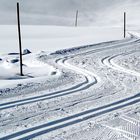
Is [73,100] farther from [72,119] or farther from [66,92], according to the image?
[72,119]

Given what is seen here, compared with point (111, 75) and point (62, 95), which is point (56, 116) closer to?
point (62, 95)

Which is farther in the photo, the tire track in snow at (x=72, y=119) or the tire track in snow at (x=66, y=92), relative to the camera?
the tire track in snow at (x=66, y=92)

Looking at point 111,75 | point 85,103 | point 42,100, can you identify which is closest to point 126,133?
point 85,103

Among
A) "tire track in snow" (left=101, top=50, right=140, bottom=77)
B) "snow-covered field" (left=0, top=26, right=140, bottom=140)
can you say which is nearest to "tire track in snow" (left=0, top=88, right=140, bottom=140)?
"snow-covered field" (left=0, top=26, right=140, bottom=140)

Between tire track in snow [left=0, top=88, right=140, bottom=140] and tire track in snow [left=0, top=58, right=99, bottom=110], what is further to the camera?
tire track in snow [left=0, top=58, right=99, bottom=110]

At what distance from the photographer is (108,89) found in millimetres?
11711

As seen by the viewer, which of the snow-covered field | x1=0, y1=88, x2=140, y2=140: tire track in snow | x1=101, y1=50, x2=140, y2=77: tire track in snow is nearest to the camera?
x1=0, y1=88, x2=140, y2=140: tire track in snow

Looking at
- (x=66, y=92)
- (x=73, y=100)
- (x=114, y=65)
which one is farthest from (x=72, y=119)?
(x=114, y=65)

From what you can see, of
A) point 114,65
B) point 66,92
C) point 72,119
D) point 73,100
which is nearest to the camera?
point 72,119

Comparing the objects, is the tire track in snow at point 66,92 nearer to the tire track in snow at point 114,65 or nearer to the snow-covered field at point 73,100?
the snow-covered field at point 73,100

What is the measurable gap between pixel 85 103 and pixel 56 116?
1.32 meters

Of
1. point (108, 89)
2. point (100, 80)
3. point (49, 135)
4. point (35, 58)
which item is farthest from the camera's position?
point (35, 58)

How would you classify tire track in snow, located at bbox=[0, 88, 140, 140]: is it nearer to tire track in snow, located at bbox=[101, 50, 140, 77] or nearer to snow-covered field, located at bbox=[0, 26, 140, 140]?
snow-covered field, located at bbox=[0, 26, 140, 140]

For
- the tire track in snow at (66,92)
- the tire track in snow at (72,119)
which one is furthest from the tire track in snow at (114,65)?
the tire track in snow at (72,119)
